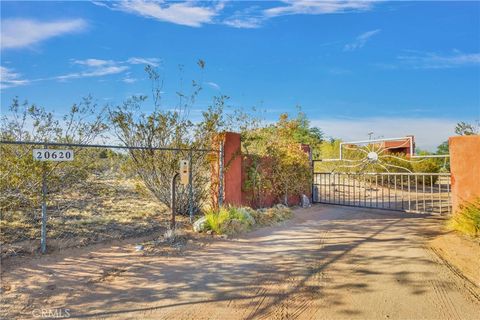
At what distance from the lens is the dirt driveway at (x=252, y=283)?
3209 millimetres

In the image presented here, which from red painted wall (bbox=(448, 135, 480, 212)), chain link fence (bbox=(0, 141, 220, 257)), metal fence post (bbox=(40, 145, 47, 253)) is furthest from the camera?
red painted wall (bbox=(448, 135, 480, 212))

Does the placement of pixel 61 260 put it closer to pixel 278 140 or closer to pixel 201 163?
pixel 201 163

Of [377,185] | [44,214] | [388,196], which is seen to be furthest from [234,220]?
[388,196]

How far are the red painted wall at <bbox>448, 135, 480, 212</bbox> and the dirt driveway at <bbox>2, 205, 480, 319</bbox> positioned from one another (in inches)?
89.6

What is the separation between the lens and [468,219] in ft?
20.8

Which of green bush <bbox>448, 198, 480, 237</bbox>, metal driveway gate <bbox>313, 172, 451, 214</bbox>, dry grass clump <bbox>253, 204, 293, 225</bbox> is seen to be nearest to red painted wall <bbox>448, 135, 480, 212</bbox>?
green bush <bbox>448, 198, 480, 237</bbox>

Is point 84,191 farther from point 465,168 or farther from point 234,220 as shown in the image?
point 465,168

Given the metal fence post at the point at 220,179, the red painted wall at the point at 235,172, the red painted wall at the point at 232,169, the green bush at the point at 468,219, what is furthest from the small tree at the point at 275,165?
the green bush at the point at 468,219

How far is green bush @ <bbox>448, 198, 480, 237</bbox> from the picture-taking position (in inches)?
241

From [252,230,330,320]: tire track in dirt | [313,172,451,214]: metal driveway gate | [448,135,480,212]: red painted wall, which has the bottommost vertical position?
[252,230,330,320]: tire track in dirt

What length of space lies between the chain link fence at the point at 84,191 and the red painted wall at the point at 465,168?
574cm

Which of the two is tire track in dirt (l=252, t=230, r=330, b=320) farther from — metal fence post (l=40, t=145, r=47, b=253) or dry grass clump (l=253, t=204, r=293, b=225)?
metal fence post (l=40, t=145, r=47, b=253)

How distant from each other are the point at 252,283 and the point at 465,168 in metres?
6.20

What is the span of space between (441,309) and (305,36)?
7904 millimetres
